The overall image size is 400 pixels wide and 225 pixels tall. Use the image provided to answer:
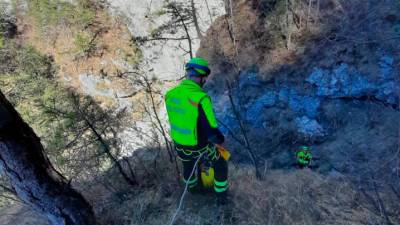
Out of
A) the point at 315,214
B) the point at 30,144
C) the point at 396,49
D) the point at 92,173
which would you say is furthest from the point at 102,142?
the point at 396,49

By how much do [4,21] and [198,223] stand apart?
1273 centimetres

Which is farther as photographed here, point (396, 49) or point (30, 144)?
point (396, 49)

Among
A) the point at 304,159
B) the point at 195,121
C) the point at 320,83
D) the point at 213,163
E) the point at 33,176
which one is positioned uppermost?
the point at 33,176

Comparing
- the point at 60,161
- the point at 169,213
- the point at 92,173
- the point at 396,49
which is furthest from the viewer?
the point at 396,49

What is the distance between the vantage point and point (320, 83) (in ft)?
24.1

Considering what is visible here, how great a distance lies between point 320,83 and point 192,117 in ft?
16.2

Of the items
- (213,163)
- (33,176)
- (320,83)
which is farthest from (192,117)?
(320,83)

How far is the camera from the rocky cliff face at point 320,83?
19.9ft

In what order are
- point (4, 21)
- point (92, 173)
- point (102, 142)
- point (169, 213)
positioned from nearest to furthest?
1. point (169, 213)
2. point (102, 142)
3. point (92, 173)
4. point (4, 21)

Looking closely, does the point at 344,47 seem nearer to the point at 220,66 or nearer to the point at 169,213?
the point at 220,66

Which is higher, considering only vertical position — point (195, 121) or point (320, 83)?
point (195, 121)

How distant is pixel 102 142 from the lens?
5074 millimetres

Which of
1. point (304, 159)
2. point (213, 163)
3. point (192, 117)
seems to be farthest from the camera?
point (304, 159)

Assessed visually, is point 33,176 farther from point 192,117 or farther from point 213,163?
point 213,163
